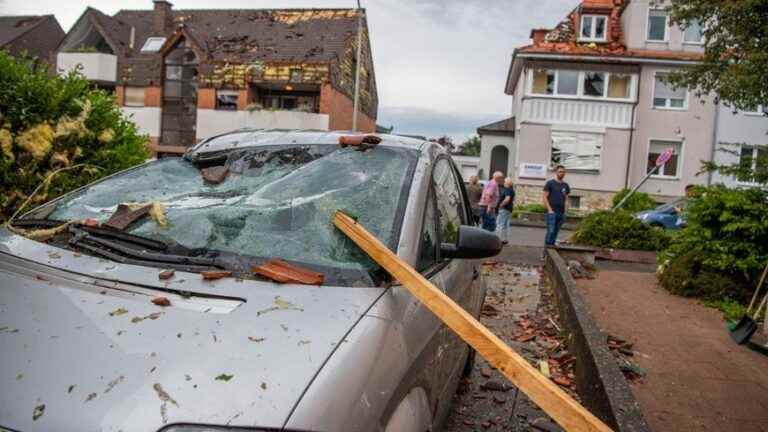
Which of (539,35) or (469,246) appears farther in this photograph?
(539,35)

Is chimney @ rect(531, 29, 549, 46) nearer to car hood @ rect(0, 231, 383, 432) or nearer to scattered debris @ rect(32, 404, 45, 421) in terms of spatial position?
car hood @ rect(0, 231, 383, 432)

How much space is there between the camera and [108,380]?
1.45 meters

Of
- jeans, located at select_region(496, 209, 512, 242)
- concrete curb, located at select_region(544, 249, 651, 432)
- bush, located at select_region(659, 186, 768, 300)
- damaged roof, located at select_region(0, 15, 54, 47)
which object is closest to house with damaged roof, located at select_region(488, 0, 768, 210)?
jeans, located at select_region(496, 209, 512, 242)

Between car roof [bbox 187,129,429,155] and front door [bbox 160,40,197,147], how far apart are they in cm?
3041

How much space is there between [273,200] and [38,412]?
143 centimetres

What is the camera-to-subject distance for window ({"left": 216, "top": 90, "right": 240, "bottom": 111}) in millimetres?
31200

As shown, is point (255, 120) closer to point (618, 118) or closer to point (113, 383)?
point (618, 118)

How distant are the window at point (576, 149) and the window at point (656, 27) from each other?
5213 millimetres

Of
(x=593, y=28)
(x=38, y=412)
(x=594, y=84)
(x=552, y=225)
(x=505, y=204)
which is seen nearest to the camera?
(x=38, y=412)

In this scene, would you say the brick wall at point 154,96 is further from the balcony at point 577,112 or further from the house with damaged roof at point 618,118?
the balcony at point 577,112

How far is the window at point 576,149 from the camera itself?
81.8 feet

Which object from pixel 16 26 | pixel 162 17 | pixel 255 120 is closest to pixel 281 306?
pixel 255 120

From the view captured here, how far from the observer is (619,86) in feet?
82.1

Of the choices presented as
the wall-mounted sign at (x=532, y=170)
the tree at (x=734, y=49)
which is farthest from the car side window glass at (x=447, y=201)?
the wall-mounted sign at (x=532, y=170)
